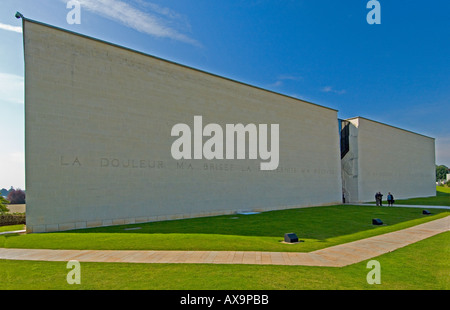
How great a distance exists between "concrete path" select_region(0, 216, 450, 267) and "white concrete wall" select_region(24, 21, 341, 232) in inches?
205

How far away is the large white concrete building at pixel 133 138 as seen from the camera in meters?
13.7

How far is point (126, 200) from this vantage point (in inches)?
628

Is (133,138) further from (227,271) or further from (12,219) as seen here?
(12,219)

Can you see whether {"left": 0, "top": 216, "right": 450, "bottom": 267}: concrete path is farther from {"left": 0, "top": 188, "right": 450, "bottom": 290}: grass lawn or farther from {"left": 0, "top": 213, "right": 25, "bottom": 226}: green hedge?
{"left": 0, "top": 213, "right": 25, "bottom": 226}: green hedge

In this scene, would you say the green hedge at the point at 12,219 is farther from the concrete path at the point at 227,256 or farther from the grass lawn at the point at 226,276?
the grass lawn at the point at 226,276

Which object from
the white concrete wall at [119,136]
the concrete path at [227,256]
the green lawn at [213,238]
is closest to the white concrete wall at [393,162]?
the white concrete wall at [119,136]

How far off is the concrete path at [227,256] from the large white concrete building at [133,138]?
5.27 m

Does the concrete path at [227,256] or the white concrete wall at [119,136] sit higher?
the white concrete wall at [119,136]

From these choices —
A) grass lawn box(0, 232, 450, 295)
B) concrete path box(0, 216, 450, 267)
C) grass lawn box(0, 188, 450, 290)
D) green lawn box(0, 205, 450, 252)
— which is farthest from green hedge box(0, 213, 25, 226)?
grass lawn box(0, 232, 450, 295)
